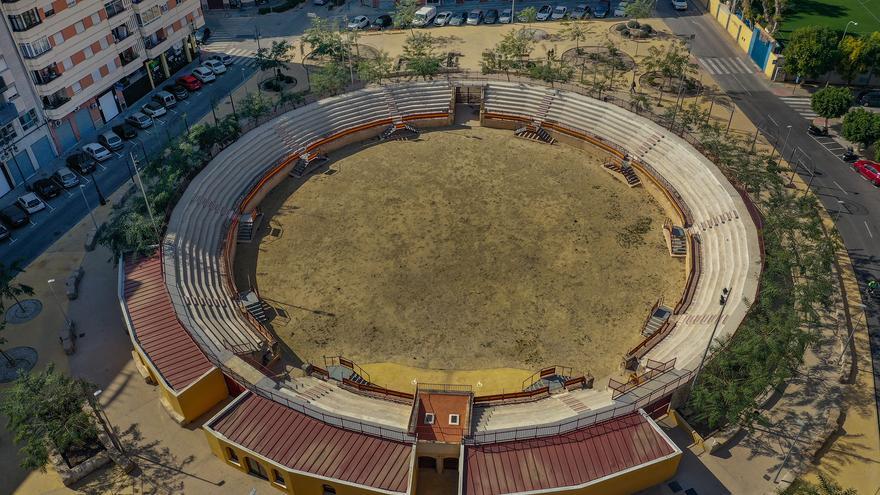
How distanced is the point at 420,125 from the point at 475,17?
3327 cm

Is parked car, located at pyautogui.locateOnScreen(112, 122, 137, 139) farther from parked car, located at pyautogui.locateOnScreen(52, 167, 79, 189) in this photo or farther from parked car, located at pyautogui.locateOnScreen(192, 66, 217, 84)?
parked car, located at pyautogui.locateOnScreen(192, 66, 217, 84)

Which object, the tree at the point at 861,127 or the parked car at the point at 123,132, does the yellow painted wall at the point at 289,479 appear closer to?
the parked car at the point at 123,132

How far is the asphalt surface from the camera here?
2334 inches

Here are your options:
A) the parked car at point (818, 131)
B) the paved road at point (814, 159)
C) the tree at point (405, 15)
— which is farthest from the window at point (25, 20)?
the parked car at point (818, 131)

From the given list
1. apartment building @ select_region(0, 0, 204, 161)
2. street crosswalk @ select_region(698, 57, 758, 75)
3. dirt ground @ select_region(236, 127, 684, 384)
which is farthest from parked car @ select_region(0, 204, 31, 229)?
street crosswalk @ select_region(698, 57, 758, 75)

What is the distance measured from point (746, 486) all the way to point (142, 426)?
38949 millimetres

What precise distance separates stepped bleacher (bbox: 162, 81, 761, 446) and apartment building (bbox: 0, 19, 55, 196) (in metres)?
20.2

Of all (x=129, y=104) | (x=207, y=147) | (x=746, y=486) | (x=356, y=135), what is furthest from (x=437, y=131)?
(x=746, y=486)

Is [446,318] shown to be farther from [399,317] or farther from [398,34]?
[398,34]

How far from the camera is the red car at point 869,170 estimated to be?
209 feet

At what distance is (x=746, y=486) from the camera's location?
39.2m

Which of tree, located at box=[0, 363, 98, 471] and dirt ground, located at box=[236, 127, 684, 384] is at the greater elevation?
tree, located at box=[0, 363, 98, 471]

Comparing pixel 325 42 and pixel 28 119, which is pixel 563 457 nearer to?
pixel 28 119

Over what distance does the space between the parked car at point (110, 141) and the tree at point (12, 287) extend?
21901mm
